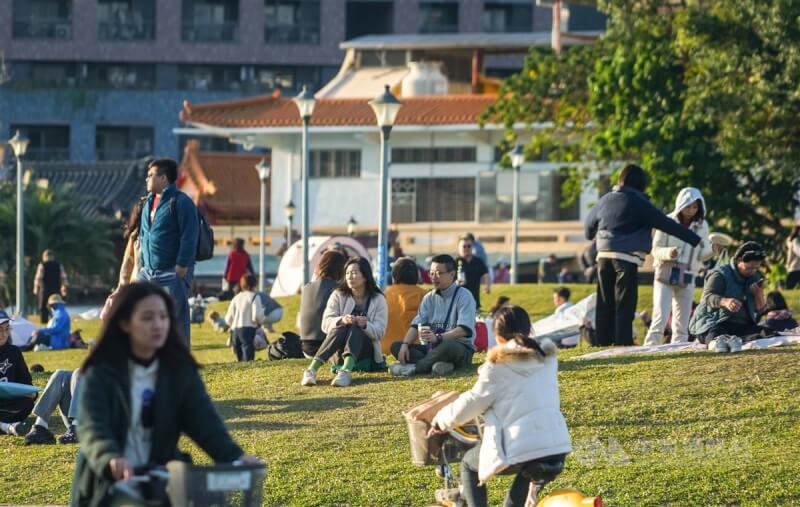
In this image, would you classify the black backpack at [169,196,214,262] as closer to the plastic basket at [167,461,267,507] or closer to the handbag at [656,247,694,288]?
the handbag at [656,247,694,288]

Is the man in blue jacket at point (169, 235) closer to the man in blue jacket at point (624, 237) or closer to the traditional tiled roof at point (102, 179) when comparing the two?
the man in blue jacket at point (624, 237)

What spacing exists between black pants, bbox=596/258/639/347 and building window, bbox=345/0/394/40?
53149 mm

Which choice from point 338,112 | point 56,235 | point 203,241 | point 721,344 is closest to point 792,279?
point 721,344

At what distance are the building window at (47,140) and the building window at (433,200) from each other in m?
23.0

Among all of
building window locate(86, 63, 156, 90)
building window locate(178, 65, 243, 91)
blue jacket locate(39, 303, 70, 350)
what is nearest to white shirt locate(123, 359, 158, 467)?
blue jacket locate(39, 303, 70, 350)

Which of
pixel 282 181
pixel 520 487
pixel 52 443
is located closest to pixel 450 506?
pixel 520 487

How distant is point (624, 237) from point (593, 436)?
161 inches

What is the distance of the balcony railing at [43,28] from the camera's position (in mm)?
67562

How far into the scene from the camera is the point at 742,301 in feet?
49.9

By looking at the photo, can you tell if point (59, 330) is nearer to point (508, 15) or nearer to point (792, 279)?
point (792, 279)

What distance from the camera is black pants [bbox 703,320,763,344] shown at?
15398 mm

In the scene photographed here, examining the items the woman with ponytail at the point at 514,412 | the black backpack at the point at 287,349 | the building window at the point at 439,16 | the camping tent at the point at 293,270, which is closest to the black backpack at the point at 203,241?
the black backpack at the point at 287,349

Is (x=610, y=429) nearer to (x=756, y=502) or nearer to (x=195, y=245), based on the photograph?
(x=756, y=502)

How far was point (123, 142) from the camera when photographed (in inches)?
2731
